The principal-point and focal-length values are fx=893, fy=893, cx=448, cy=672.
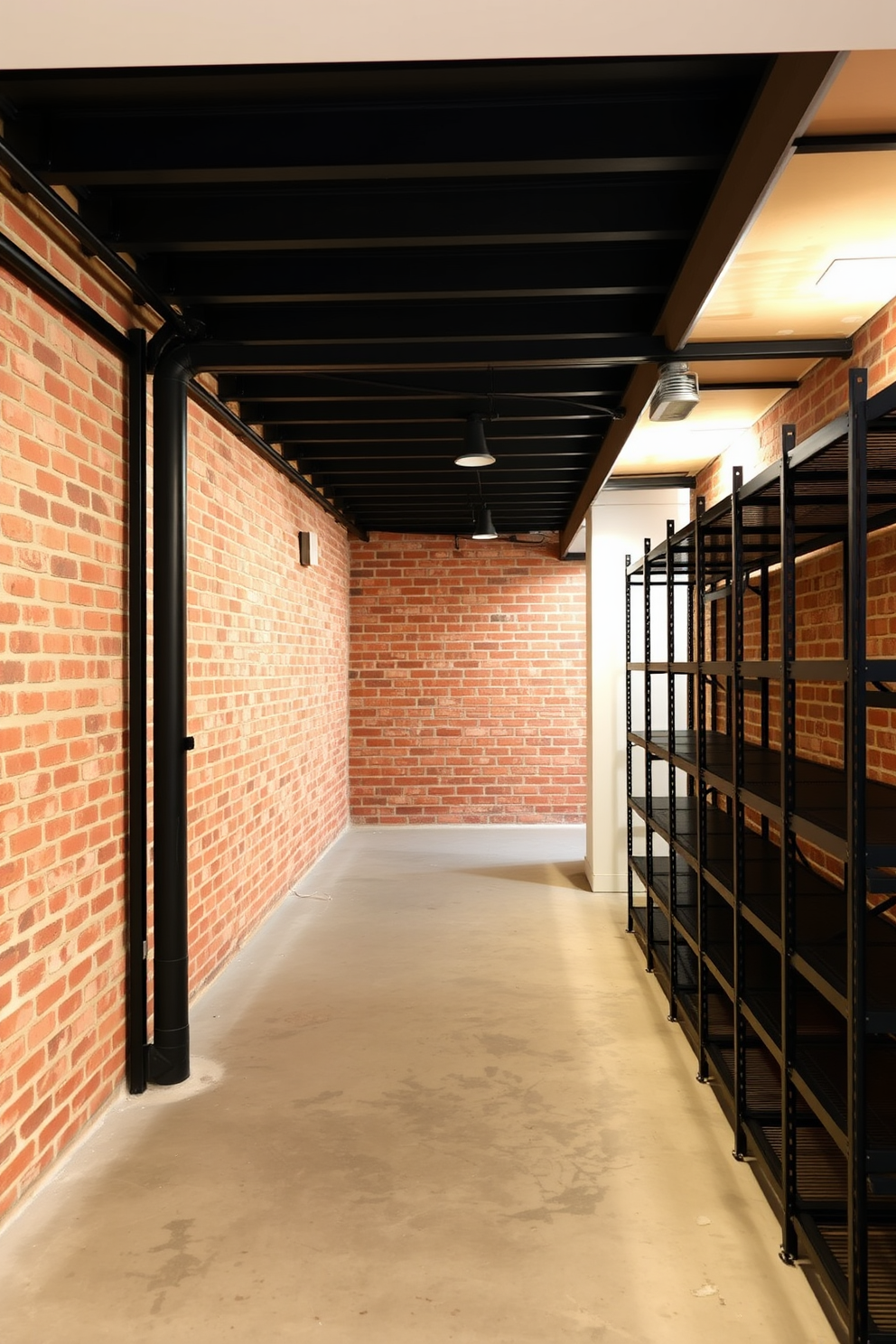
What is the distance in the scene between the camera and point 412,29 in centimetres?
140

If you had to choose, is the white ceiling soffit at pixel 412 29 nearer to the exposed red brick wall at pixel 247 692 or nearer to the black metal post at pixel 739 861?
the black metal post at pixel 739 861

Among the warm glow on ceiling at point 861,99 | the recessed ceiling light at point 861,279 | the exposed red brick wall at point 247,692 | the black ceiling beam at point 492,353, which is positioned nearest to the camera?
the warm glow on ceiling at point 861,99

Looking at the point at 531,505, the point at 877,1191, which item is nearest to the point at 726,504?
the point at 877,1191

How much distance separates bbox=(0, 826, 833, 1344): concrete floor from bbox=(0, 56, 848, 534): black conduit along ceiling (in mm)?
2686

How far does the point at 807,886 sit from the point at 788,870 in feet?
3.31

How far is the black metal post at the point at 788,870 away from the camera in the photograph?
2.24m

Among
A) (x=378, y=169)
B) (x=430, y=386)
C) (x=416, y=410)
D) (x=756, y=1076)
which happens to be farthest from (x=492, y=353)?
(x=756, y=1076)

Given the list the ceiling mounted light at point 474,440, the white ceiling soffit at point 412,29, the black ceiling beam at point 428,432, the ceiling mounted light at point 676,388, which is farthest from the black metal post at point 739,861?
the black ceiling beam at point 428,432

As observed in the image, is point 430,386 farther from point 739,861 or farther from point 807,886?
point 807,886

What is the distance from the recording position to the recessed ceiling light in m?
2.64

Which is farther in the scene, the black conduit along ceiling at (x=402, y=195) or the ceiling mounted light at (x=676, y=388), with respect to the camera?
the ceiling mounted light at (x=676, y=388)

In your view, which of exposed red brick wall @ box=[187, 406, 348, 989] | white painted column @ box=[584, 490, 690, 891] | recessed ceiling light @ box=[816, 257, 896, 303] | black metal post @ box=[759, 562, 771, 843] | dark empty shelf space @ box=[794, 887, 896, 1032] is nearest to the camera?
dark empty shelf space @ box=[794, 887, 896, 1032]

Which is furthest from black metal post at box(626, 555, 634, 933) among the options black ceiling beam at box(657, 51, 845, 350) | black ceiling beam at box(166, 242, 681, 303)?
black ceiling beam at box(657, 51, 845, 350)

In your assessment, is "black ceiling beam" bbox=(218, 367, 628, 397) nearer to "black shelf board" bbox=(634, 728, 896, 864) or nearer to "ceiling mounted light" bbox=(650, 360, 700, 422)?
"ceiling mounted light" bbox=(650, 360, 700, 422)
